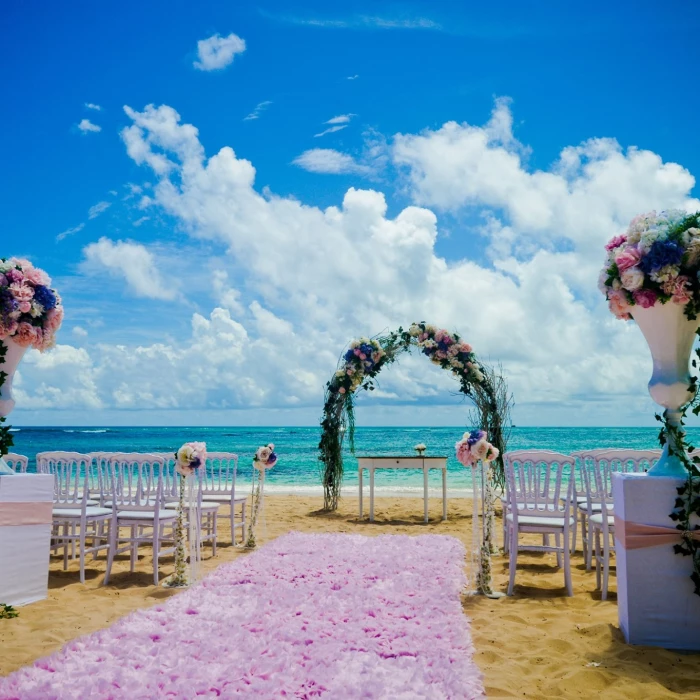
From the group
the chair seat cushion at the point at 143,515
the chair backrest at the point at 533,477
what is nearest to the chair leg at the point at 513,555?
the chair backrest at the point at 533,477

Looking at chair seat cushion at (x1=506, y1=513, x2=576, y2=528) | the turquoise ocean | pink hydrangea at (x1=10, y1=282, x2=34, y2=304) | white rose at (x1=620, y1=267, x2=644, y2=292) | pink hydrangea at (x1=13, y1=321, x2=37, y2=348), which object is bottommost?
the turquoise ocean

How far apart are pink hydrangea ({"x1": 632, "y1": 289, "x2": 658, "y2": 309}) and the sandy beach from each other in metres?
2.13

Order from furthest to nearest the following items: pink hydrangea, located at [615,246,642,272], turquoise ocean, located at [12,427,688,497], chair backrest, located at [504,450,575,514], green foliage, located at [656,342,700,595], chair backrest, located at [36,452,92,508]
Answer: turquoise ocean, located at [12,427,688,497] → chair backrest, located at [36,452,92,508] → chair backrest, located at [504,450,575,514] → pink hydrangea, located at [615,246,642,272] → green foliage, located at [656,342,700,595]

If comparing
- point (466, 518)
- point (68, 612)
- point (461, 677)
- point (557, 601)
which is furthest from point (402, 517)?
point (461, 677)

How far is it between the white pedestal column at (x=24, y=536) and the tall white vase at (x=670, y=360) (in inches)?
183

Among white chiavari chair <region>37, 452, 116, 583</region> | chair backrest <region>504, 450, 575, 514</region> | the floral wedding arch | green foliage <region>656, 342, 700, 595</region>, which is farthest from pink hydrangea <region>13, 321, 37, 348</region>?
the floral wedding arch

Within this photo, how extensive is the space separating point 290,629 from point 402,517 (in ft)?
20.2

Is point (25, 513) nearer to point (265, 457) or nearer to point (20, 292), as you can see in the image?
point (20, 292)

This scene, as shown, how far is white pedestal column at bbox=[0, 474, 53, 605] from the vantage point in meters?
5.05

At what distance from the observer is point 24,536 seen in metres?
5.20

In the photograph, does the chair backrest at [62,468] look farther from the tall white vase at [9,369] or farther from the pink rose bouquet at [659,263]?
the pink rose bouquet at [659,263]

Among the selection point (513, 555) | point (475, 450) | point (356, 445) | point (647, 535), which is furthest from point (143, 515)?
point (356, 445)

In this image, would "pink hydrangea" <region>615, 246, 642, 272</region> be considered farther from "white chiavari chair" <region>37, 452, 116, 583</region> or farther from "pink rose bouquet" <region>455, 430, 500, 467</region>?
"white chiavari chair" <region>37, 452, 116, 583</region>

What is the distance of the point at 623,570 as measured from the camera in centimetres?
419
